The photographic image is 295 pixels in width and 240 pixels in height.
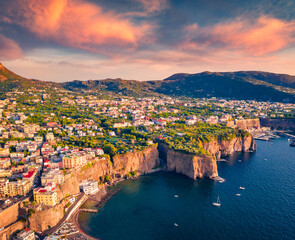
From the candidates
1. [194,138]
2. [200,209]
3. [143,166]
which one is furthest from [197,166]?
[194,138]

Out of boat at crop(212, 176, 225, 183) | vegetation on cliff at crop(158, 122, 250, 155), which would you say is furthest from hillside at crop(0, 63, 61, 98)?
boat at crop(212, 176, 225, 183)

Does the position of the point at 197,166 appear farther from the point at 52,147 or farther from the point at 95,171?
the point at 52,147

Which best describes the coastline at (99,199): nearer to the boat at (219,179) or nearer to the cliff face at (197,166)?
the cliff face at (197,166)

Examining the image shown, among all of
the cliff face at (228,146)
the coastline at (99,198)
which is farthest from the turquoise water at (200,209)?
the cliff face at (228,146)

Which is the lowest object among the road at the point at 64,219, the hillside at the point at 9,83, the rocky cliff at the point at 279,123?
the road at the point at 64,219

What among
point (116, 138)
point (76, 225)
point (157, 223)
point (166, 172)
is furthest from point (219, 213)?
point (116, 138)
